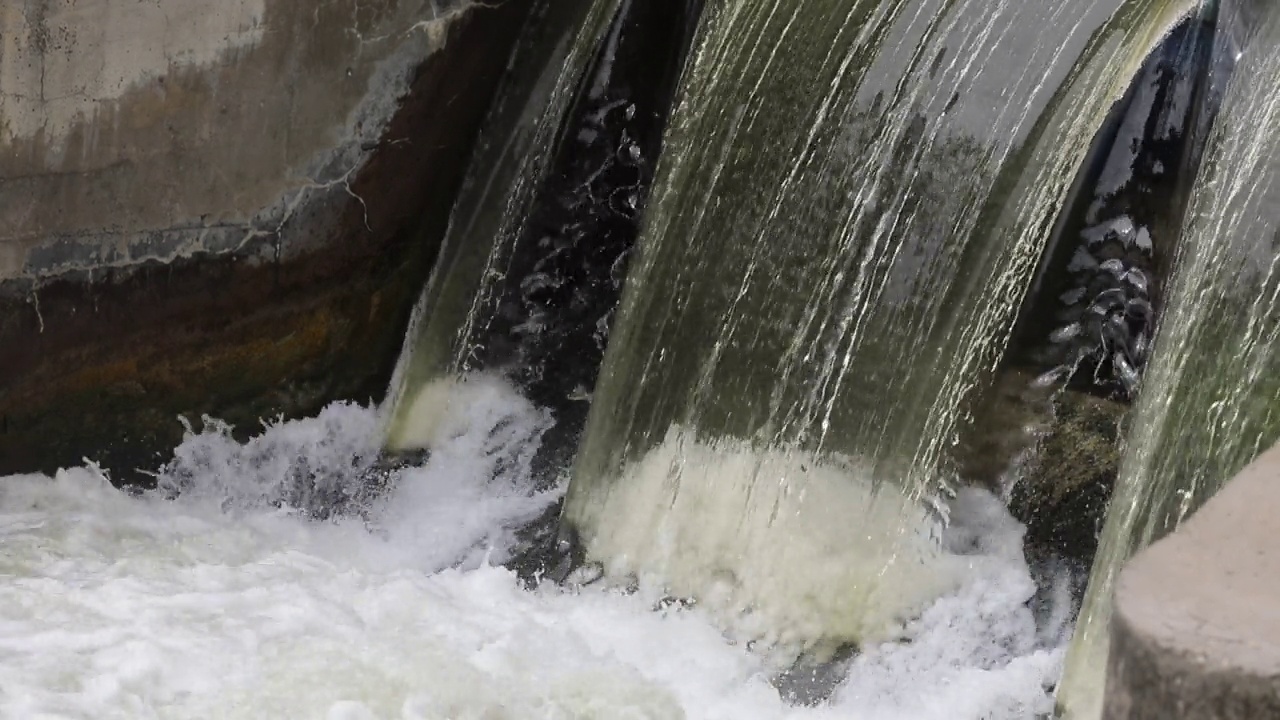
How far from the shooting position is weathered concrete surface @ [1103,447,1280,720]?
113 centimetres

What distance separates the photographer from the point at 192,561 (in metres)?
3.73

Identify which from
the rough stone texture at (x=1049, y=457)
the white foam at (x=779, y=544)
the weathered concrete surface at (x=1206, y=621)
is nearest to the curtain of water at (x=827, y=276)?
the white foam at (x=779, y=544)

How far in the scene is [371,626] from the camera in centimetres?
339

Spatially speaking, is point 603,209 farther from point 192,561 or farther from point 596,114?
point 192,561

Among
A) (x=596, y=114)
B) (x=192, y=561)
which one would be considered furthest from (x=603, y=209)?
(x=192, y=561)

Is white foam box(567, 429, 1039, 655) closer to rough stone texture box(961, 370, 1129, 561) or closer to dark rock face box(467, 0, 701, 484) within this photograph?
rough stone texture box(961, 370, 1129, 561)

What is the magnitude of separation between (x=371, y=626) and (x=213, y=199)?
1485 millimetres

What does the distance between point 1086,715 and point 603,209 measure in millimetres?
2110

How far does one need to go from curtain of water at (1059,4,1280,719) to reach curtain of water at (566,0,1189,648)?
0.30 m

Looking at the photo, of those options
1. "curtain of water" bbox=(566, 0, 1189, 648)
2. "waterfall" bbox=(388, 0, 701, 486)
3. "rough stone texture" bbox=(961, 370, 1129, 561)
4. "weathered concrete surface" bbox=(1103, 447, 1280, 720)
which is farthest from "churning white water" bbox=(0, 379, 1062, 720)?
"weathered concrete surface" bbox=(1103, 447, 1280, 720)

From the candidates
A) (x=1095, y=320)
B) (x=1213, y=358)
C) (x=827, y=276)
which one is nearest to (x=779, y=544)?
(x=827, y=276)

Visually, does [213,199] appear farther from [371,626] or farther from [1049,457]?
[1049,457]

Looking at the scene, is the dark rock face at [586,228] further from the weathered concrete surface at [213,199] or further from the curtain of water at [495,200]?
the weathered concrete surface at [213,199]

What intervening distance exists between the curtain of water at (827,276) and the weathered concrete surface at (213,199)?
87cm
